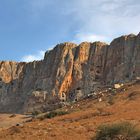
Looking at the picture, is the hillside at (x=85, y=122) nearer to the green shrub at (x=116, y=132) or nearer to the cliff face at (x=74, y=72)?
the green shrub at (x=116, y=132)

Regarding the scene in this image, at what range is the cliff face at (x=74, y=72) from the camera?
193ft

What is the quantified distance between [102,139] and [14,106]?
4800cm

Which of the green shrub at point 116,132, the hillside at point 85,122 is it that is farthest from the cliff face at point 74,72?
the green shrub at point 116,132

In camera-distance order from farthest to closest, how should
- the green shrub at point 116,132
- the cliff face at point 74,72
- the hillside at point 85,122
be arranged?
1. the cliff face at point 74,72
2. the hillside at point 85,122
3. the green shrub at point 116,132

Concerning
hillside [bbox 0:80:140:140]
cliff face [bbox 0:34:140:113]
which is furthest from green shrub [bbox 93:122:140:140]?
cliff face [bbox 0:34:140:113]

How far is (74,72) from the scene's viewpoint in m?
62.9

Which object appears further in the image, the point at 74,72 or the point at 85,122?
the point at 74,72

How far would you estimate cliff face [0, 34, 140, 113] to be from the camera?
193ft

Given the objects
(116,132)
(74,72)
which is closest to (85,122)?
(116,132)

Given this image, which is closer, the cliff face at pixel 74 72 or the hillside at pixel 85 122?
the hillside at pixel 85 122

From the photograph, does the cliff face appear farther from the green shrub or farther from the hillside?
the green shrub

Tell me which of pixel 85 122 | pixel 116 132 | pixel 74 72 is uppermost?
pixel 74 72

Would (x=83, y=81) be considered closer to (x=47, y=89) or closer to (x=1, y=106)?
(x=47, y=89)

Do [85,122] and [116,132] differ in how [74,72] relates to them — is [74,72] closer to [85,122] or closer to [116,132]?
[85,122]
